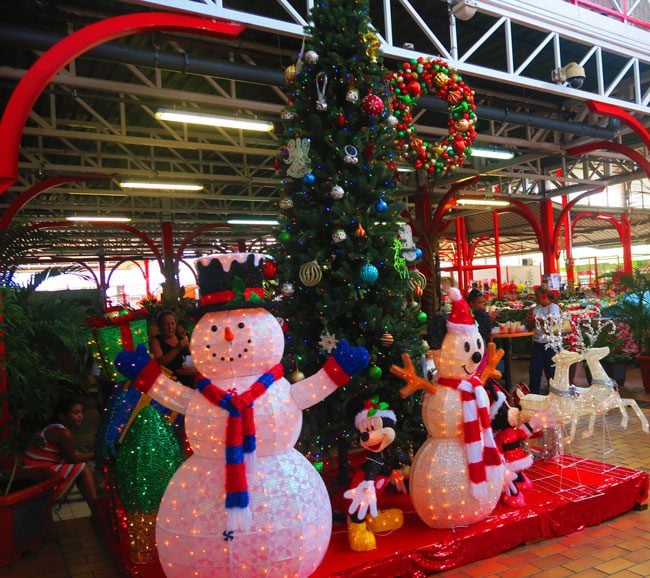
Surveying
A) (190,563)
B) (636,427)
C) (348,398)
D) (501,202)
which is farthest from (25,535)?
(501,202)

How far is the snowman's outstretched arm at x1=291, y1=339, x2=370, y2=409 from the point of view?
222cm

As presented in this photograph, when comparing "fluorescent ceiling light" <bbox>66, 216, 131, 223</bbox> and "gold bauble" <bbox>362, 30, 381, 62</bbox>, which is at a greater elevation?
"fluorescent ceiling light" <bbox>66, 216, 131, 223</bbox>

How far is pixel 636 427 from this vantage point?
4914 mm

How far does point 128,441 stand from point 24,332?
0.94 metres

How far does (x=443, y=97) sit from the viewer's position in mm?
3816

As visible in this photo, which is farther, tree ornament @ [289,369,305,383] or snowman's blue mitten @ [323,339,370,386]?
tree ornament @ [289,369,305,383]

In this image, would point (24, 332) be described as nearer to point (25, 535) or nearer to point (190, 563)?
point (25, 535)

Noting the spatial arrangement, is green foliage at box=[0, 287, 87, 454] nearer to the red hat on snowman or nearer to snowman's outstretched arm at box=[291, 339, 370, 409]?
snowman's outstretched arm at box=[291, 339, 370, 409]

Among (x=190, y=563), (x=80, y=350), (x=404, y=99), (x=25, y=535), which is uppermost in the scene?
(x=404, y=99)

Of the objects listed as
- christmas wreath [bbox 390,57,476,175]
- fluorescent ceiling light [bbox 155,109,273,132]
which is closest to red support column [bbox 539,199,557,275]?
fluorescent ceiling light [bbox 155,109,273,132]

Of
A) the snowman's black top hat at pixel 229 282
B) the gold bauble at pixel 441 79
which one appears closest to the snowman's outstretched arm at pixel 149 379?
the snowman's black top hat at pixel 229 282

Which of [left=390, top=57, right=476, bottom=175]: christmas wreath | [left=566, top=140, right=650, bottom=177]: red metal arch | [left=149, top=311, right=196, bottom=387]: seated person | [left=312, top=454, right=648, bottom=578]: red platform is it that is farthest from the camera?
[left=566, top=140, right=650, bottom=177]: red metal arch

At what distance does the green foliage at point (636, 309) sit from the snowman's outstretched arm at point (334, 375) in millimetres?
5223

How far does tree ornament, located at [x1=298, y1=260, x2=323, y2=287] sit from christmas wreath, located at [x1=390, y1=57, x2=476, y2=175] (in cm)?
109
